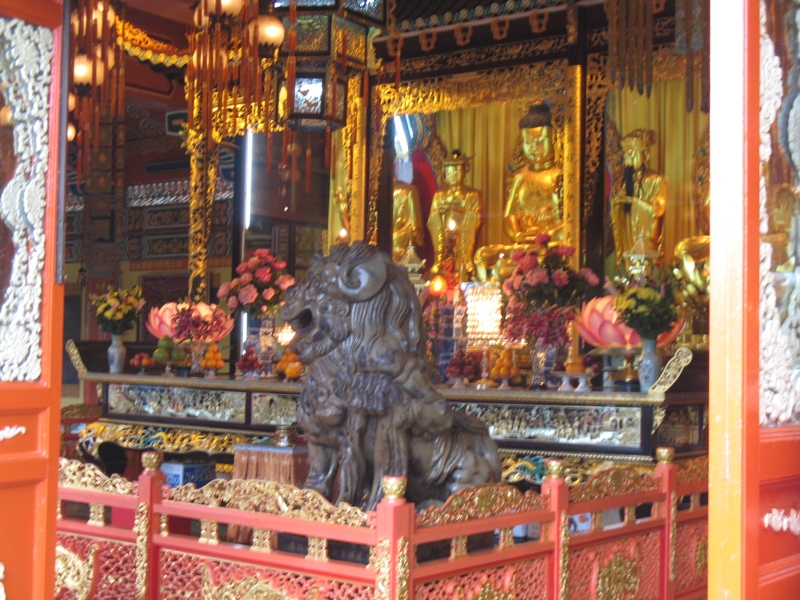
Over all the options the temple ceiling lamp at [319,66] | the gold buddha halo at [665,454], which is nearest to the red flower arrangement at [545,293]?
the gold buddha halo at [665,454]

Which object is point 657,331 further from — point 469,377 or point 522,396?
point 469,377

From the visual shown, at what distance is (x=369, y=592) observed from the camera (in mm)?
2367

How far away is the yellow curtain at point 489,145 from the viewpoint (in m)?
6.63

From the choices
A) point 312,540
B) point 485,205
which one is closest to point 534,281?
point 312,540

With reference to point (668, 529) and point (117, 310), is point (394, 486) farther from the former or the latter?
point (117, 310)

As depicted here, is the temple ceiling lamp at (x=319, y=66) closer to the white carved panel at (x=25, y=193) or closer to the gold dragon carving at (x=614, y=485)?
the gold dragon carving at (x=614, y=485)

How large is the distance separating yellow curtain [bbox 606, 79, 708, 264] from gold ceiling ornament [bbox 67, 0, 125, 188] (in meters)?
2.68

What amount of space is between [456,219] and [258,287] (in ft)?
5.85

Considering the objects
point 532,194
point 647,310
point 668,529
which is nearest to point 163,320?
point 532,194

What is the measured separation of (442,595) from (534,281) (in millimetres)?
2059

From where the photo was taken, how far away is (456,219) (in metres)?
6.67

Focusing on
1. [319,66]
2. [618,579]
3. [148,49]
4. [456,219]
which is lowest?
[618,579]

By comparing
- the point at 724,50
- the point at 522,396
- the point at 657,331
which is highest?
the point at 724,50

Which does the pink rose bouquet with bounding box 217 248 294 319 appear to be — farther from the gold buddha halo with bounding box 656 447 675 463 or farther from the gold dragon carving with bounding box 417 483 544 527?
the gold dragon carving with bounding box 417 483 544 527
